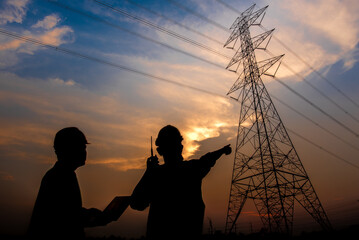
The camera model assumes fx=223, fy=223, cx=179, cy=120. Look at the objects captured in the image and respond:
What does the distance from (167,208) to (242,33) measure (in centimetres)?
2203

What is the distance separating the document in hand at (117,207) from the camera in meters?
2.08

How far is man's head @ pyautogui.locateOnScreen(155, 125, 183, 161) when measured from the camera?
233 centimetres

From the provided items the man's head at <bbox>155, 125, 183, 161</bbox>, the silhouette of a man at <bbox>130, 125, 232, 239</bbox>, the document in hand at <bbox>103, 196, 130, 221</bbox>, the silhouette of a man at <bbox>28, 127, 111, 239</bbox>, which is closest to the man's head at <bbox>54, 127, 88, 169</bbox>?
the silhouette of a man at <bbox>28, 127, 111, 239</bbox>

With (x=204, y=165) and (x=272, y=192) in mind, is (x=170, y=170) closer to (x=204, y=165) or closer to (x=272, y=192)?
(x=204, y=165)

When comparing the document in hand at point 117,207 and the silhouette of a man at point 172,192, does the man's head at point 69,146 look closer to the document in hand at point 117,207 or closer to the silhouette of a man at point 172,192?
the document in hand at point 117,207

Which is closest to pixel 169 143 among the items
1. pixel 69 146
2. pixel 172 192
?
pixel 172 192

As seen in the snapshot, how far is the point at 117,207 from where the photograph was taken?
6.99 ft

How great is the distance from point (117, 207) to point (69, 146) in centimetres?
87

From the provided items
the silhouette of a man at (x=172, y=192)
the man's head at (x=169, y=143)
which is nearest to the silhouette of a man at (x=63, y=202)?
the silhouette of a man at (x=172, y=192)

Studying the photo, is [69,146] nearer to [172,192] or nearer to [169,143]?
[169,143]

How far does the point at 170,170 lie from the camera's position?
2250mm

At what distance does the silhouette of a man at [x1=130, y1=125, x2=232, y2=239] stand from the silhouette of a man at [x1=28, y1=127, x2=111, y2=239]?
17.3 inches

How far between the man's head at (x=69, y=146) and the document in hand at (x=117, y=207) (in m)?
0.64

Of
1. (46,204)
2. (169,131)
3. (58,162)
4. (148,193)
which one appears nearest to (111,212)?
(148,193)
